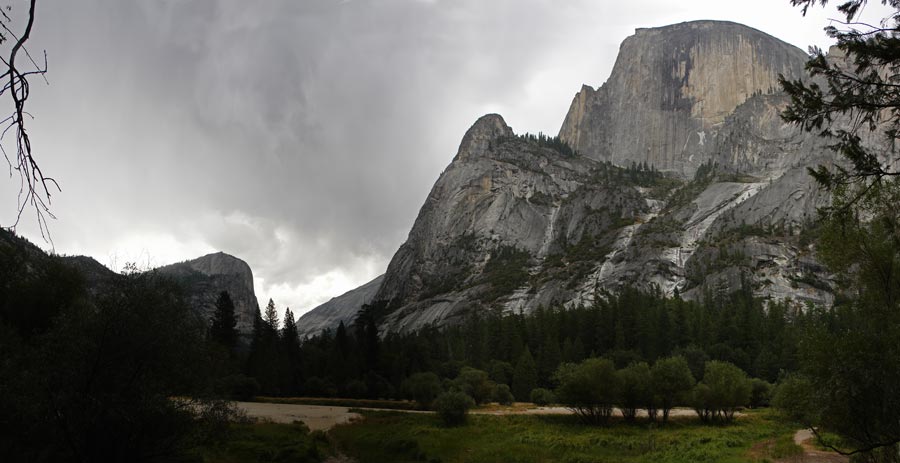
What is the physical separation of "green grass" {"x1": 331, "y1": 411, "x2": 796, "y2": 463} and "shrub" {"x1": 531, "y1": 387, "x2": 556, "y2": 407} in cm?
2021

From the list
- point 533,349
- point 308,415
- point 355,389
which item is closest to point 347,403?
point 355,389

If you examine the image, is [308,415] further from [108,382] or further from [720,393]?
[720,393]

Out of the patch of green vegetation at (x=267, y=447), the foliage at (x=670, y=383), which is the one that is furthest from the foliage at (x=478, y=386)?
the patch of green vegetation at (x=267, y=447)

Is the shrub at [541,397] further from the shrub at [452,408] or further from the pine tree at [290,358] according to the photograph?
the pine tree at [290,358]

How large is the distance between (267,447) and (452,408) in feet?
60.3

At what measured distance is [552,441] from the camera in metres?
39.8

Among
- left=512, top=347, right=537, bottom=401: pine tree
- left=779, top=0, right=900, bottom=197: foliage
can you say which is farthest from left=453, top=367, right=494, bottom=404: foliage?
left=779, top=0, right=900, bottom=197: foliage

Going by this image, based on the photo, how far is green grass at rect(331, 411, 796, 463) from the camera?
113ft

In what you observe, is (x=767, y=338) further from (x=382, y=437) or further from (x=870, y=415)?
(x=870, y=415)

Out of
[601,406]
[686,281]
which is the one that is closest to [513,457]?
[601,406]

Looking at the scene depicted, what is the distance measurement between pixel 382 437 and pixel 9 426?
23.4 m

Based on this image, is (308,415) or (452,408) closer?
(452,408)

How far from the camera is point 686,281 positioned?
15862 cm

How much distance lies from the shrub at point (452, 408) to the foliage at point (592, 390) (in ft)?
30.8
